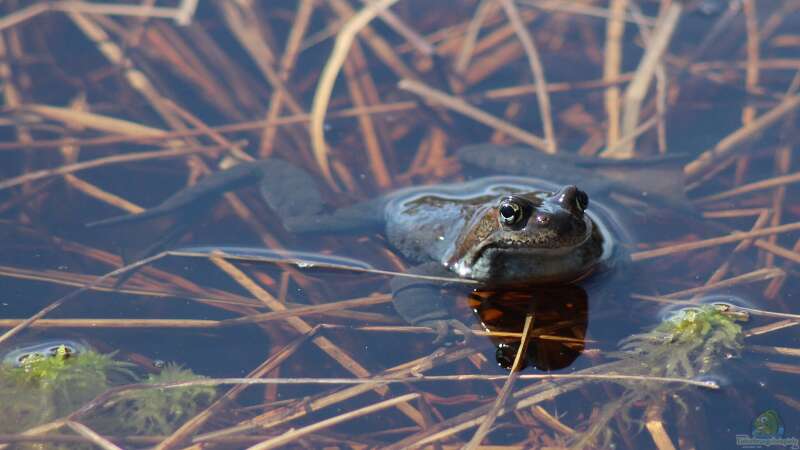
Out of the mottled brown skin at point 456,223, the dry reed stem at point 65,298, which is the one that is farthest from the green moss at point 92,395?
the mottled brown skin at point 456,223

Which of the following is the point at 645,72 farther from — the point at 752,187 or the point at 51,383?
the point at 51,383

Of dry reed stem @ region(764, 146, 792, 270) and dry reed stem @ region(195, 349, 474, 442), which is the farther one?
dry reed stem @ region(764, 146, 792, 270)

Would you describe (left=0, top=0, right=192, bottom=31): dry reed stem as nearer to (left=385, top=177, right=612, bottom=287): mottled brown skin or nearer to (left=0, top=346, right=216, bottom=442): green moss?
(left=385, top=177, right=612, bottom=287): mottled brown skin

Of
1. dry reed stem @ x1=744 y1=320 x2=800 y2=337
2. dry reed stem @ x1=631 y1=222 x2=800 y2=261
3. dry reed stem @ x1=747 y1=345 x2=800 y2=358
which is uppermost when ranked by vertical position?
dry reed stem @ x1=631 y1=222 x2=800 y2=261

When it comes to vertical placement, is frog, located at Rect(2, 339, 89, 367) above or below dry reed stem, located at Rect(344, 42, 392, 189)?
below

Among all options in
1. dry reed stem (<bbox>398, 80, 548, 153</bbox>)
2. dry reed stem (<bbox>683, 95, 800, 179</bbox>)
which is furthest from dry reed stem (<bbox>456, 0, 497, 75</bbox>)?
dry reed stem (<bbox>683, 95, 800, 179</bbox>)

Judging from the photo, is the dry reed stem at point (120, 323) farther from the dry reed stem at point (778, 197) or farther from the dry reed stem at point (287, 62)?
the dry reed stem at point (778, 197)

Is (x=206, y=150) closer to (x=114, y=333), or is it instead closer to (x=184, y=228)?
(x=184, y=228)
